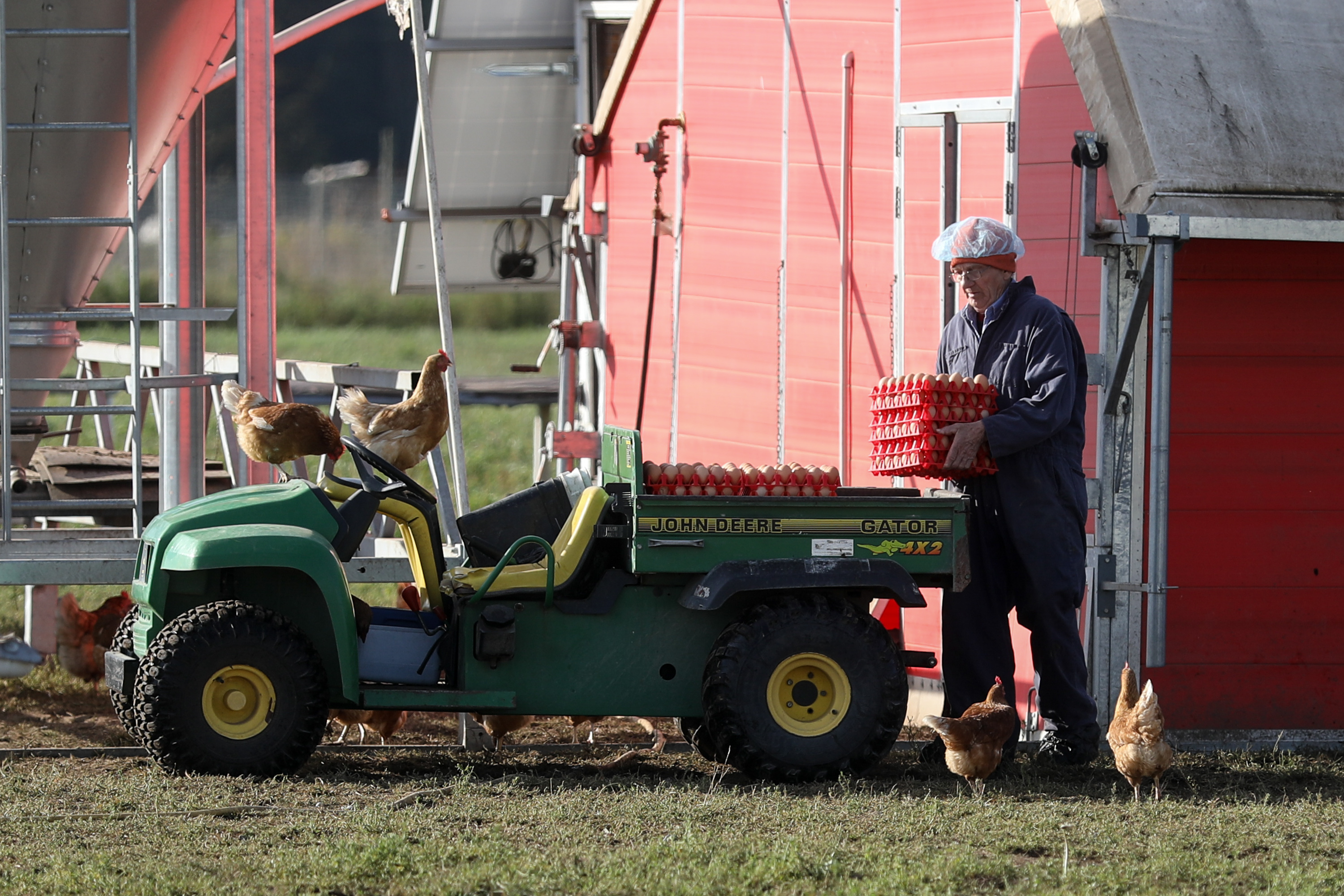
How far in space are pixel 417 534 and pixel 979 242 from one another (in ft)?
7.47

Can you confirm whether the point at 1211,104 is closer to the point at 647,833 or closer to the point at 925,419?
the point at 925,419

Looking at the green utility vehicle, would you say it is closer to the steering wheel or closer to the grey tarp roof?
the steering wheel

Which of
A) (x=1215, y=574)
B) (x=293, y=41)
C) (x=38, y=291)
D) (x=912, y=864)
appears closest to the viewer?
(x=912, y=864)

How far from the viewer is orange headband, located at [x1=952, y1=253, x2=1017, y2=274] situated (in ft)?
20.2

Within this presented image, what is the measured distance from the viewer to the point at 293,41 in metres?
11.0

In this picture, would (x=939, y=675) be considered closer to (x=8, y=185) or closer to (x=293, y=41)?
(x=8, y=185)

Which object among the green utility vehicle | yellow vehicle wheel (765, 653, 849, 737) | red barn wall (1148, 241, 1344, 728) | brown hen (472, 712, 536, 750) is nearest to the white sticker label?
the green utility vehicle

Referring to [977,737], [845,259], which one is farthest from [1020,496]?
[845,259]

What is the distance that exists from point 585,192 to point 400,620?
18.2 ft

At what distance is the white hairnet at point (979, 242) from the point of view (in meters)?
6.16

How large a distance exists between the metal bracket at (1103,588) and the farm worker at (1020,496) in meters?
0.54

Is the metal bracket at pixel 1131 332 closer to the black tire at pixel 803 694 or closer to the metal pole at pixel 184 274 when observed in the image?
the black tire at pixel 803 694

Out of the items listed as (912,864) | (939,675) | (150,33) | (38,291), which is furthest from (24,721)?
(912,864)

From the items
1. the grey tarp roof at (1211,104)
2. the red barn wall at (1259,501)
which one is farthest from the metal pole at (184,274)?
the red barn wall at (1259,501)
